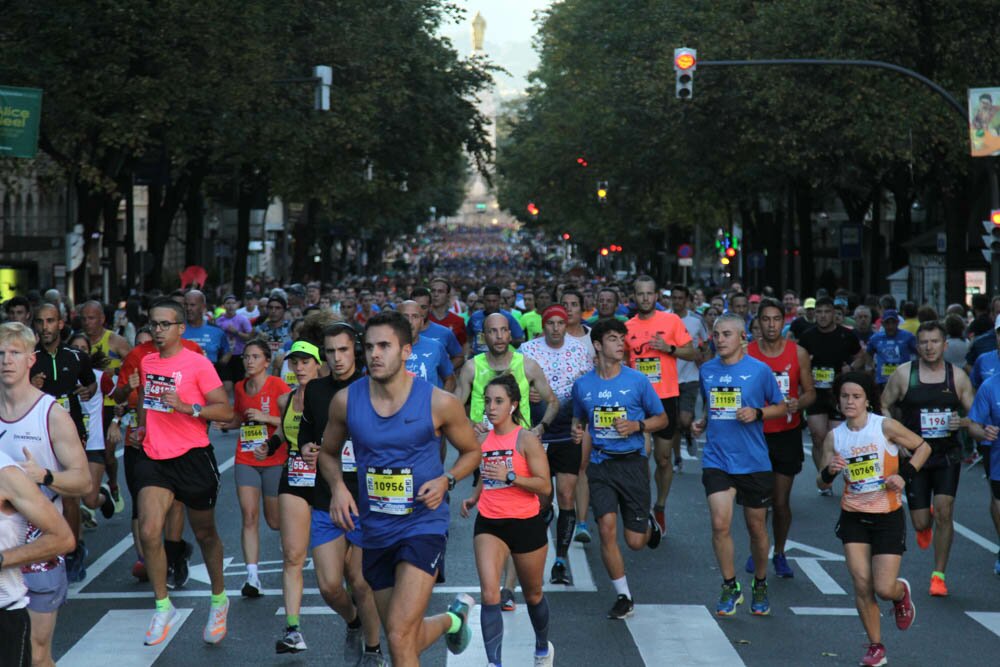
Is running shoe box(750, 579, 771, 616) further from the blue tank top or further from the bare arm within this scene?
the bare arm

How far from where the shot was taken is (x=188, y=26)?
90.1 ft

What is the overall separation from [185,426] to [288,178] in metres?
29.8

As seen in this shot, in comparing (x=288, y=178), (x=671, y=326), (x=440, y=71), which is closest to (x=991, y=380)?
A: (x=671, y=326)

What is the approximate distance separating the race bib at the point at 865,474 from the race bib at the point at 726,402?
1.32 metres

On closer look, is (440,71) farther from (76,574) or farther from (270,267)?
(270,267)

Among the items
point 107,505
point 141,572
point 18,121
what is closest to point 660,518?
point 141,572

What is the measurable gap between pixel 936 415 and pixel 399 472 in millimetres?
5257

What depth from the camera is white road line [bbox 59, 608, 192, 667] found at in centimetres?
896

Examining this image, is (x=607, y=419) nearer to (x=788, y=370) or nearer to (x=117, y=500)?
(x=788, y=370)

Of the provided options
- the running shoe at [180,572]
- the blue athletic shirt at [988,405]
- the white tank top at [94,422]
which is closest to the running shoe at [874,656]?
the blue athletic shirt at [988,405]

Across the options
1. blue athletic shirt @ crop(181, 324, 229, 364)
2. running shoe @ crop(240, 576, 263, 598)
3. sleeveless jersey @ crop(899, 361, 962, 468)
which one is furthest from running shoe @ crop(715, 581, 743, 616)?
blue athletic shirt @ crop(181, 324, 229, 364)

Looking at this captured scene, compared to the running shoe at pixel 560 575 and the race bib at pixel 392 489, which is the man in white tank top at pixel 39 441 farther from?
the running shoe at pixel 560 575

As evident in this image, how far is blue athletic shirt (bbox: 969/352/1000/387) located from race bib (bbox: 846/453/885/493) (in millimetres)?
2908

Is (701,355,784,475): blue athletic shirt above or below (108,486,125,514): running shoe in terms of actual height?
above
